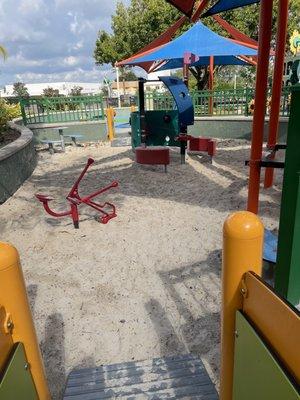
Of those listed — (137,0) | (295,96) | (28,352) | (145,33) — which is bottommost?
(28,352)

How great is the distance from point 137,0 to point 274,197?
28.7m

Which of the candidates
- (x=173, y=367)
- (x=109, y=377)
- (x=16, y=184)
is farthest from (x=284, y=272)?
(x=16, y=184)

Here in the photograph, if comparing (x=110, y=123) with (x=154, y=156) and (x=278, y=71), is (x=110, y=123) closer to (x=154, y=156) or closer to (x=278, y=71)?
(x=154, y=156)

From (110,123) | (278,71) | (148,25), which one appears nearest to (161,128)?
(278,71)

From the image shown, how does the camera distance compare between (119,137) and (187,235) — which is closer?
(187,235)

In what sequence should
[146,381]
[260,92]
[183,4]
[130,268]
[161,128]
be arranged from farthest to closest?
[161,128] → [183,4] → [130,268] → [260,92] → [146,381]

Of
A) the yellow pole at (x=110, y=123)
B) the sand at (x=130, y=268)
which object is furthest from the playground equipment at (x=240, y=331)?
the yellow pole at (x=110, y=123)

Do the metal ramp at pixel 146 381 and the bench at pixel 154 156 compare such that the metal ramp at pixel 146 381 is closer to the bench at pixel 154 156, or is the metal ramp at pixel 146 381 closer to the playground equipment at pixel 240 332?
the playground equipment at pixel 240 332

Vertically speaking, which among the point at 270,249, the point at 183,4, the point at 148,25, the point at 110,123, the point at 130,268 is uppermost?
the point at 148,25

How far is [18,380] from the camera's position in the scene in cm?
121

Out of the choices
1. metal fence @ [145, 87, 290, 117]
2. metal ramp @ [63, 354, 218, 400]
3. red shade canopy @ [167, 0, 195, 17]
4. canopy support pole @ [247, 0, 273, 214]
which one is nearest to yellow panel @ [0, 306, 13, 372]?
metal ramp @ [63, 354, 218, 400]

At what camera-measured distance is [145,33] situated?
27.4 meters

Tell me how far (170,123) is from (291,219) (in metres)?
6.05

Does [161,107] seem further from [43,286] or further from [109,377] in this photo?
[109,377]
